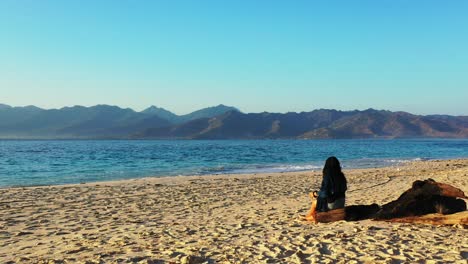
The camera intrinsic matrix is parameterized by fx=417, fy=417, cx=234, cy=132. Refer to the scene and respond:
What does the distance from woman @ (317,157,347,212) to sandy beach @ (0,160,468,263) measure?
0.45 metres

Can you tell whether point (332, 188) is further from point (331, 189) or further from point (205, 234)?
point (205, 234)

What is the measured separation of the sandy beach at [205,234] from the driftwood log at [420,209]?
234 millimetres

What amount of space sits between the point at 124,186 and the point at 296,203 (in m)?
8.72

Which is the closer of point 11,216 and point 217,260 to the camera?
point 217,260

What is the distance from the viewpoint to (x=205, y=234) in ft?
26.3

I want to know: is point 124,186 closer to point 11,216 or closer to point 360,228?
point 11,216

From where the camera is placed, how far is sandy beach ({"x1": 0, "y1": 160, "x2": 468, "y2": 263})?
6277 mm

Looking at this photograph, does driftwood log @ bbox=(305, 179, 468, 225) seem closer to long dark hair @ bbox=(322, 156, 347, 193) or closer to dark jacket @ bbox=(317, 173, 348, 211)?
dark jacket @ bbox=(317, 173, 348, 211)

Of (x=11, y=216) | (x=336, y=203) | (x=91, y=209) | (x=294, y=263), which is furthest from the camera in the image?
(x=91, y=209)

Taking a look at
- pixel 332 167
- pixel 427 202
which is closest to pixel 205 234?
pixel 332 167

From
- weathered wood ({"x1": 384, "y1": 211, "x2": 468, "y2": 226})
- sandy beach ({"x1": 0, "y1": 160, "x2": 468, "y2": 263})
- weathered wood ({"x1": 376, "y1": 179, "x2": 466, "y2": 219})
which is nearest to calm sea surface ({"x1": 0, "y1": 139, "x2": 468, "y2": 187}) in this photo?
sandy beach ({"x1": 0, "y1": 160, "x2": 468, "y2": 263})

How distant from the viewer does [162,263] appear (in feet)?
19.7

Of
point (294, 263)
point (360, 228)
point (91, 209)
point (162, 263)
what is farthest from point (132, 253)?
point (91, 209)

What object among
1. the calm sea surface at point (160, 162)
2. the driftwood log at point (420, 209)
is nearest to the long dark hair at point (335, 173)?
the driftwood log at point (420, 209)
